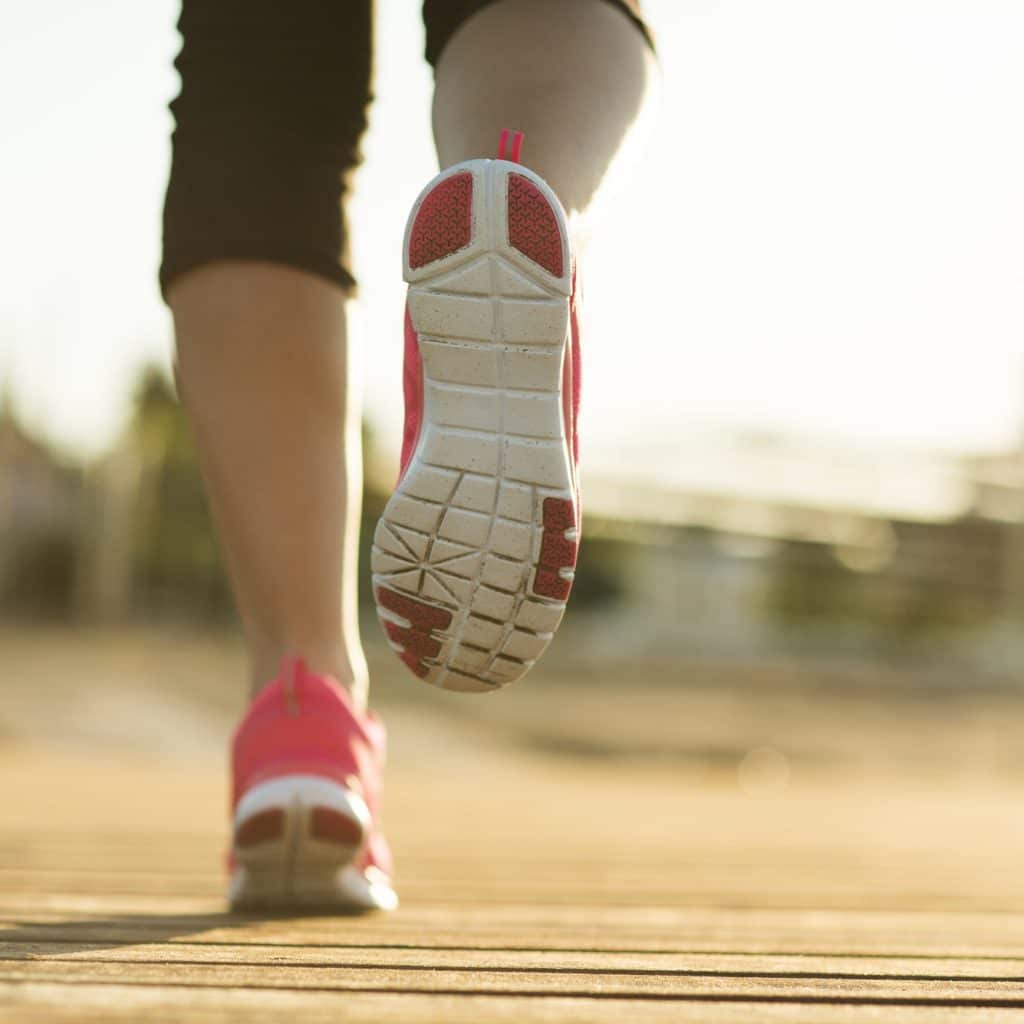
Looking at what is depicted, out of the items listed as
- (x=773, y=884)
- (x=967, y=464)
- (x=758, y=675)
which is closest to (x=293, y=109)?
(x=773, y=884)

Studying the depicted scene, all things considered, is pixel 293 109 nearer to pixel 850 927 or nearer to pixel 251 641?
pixel 251 641

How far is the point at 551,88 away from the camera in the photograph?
3.23 feet

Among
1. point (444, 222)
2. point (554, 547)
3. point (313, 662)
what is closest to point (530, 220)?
point (444, 222)

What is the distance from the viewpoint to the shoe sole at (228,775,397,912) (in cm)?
108

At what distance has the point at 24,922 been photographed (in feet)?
3.34

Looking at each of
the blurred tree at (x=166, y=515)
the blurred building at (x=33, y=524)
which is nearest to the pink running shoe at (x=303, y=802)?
the blurred tree at (x=166, y=515)

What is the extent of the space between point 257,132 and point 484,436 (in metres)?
0.41

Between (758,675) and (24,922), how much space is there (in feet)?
106

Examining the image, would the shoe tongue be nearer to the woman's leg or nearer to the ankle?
the woman's leg

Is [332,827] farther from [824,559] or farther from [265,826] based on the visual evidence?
[824,559]

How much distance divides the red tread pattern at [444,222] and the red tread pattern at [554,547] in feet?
0.56

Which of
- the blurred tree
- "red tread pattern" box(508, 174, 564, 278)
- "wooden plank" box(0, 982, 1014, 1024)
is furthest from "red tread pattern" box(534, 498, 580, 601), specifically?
the blurred tree

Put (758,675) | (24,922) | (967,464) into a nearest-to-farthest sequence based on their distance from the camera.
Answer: (24,922) < (758,675) < (967,464)

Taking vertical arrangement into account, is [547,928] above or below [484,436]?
below
